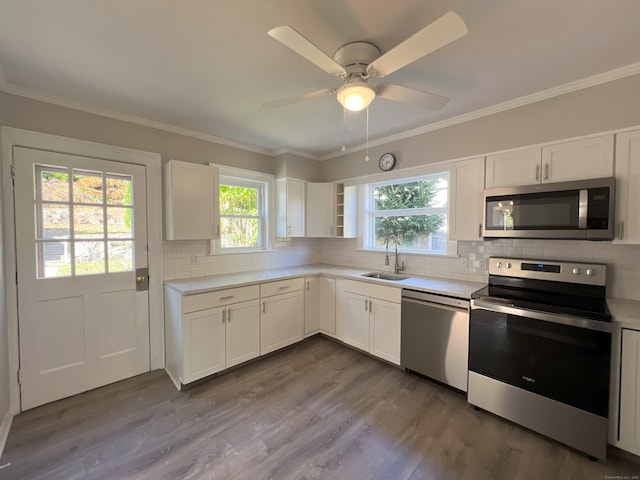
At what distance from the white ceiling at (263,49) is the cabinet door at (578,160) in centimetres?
47

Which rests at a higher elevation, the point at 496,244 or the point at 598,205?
the point at 598,205

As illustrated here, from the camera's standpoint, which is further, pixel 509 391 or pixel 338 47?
pixel 509 391

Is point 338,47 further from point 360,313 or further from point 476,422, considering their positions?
point 476,422

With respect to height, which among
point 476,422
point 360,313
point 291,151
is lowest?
point 476,422

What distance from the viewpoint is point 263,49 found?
5.38 feet

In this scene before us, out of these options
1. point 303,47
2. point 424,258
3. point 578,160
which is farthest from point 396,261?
point 303,47

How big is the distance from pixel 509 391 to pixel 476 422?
0.34 m

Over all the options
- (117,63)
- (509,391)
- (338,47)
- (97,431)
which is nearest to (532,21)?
(338,47)

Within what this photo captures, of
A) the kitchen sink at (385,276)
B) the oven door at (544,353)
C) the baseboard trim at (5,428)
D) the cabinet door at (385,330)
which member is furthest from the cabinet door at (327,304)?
the baseboard trim at (5,428)

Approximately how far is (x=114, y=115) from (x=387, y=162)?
9.12 feet

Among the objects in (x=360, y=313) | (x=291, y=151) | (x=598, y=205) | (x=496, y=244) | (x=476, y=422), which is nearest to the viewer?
(x=598, y=205)

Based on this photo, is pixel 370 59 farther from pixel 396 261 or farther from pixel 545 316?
pixel 396 261

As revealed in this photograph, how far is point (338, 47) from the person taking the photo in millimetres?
1605

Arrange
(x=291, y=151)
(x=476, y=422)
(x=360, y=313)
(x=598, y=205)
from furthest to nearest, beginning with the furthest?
(x=291, y=151) < (x=360, y=313) < (x=476, y=422) < (x=598, y=205)
